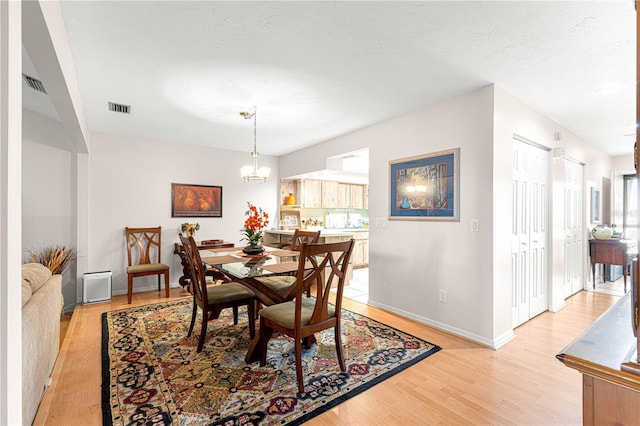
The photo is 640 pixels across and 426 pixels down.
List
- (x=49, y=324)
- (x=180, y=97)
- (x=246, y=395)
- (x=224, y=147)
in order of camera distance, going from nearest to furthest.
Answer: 1. (x=246, y=395)
2. (x=49, y=324)
3. (x=180, y=97)
4. (x=224, y=147)

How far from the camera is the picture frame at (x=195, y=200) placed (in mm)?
5027

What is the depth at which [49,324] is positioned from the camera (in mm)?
2148

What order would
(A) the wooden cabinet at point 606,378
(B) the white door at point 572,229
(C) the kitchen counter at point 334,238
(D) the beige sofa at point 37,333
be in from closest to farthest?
(A) the wooden cabinet at point 606,378 < (D) the beige sofa at point 37,333 < (B) the white door at point 572,229 < (C) the kitchen counter at point 334,238

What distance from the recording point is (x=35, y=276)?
2.15 m

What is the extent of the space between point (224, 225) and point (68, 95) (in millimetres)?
3373

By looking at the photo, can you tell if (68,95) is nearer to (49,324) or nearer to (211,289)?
(49,324)

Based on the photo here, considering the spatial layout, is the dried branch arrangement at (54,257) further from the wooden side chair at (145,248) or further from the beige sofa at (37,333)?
the beige sofa at (37,333)

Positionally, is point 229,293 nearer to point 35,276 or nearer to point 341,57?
point 35,276

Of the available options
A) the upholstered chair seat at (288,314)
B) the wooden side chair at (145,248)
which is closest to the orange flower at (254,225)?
the upholstered chair seat at (288,314)

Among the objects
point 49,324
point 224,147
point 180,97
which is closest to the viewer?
point 49,324

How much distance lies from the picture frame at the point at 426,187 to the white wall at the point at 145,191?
10.4 feet

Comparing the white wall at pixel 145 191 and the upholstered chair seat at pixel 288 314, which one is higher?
the white wall at pixel 145 191

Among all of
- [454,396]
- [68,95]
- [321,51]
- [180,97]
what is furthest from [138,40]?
[454,396]

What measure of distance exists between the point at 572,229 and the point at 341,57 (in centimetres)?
439
